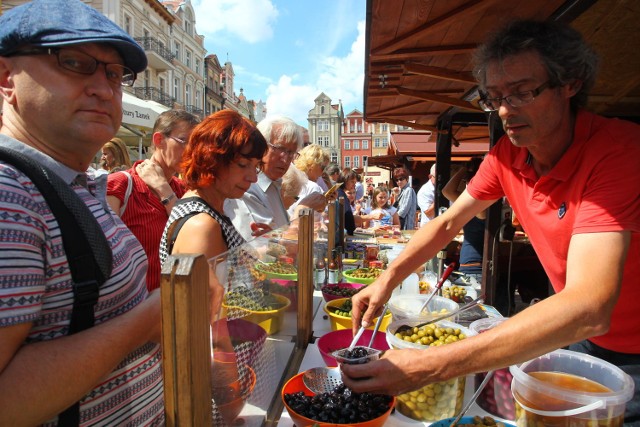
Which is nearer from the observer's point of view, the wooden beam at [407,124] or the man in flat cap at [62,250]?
the man in flat cap at [62,250]

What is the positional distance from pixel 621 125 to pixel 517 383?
953 millimetres

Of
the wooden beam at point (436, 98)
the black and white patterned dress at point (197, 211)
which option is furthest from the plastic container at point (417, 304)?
the wooden beam at point (436, 98)

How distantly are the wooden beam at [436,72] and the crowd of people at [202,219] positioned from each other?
53.0 inches

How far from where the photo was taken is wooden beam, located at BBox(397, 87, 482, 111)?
145 inches

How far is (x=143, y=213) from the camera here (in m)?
2.69

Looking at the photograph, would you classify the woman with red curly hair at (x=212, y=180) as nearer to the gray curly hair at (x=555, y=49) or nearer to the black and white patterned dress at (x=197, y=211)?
the black and white patterned dress at (x=197, y=211)

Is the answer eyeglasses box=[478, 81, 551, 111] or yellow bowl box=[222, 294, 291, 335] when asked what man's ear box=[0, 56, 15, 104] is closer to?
yellow bowl box=[222, 294, 291, 335]

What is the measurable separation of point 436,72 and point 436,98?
802 millimetres

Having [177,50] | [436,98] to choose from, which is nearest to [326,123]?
[177,50]

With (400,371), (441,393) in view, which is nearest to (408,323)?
(441,393)

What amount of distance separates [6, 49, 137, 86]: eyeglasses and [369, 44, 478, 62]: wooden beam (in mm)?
2040

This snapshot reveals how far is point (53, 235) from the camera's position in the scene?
0.79 meters

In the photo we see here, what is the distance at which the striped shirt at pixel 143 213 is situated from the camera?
260cm

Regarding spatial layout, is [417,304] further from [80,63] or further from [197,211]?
[80,63]
